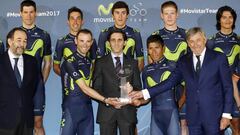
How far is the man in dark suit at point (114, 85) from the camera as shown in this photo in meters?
4.43

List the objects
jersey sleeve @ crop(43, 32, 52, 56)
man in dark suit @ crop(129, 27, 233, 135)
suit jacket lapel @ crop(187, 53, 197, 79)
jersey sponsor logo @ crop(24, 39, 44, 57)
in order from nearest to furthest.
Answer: man in dark suit @ crop(129, 27, 233, 135)
suit jacket lapel @ crop(187, 53, 197, 79)
jersey sponsor logo @ crop(24, 39, 44, 57)
jersey sleeve @ crop(43, 32, 52, 56)

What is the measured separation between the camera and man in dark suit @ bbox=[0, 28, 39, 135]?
4.18 metres

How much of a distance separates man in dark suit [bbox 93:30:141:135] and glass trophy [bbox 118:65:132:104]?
0.07ft

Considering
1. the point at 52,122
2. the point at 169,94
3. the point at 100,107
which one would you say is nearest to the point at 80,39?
the point at 100,107

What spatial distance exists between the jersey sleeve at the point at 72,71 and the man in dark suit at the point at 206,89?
3.88ft

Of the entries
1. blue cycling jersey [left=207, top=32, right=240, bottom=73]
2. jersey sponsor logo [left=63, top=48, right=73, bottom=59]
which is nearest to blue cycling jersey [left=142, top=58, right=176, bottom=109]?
blue cycling jersey [left=207, top=32, right=240, bottom=73]

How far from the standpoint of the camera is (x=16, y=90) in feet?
13.7

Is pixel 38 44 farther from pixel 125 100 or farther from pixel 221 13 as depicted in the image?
pixel 221 13

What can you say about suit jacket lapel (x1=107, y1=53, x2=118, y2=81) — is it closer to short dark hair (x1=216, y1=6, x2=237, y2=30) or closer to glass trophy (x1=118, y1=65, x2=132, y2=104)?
Result: glass trophy (x1=118, y1=65, x2=132, y2=104)

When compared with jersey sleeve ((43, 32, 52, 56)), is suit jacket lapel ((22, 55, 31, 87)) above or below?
below

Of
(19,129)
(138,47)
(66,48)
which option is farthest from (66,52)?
(19,129)

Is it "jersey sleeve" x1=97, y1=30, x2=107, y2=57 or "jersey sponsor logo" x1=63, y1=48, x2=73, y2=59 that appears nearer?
"jersey sleeve" x1=97, y1=30, x2=107, y2=57

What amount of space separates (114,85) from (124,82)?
117mm

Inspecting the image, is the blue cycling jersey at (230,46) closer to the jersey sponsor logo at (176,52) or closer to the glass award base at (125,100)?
the jersey sponsor logo at (176,52)
